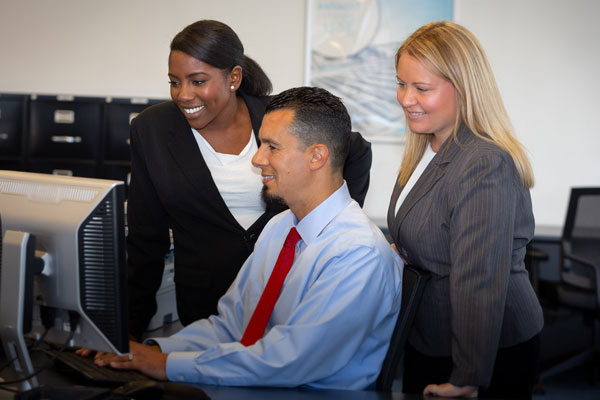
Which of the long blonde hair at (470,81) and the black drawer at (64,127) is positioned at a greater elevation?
the long blonde hair at (470,81)

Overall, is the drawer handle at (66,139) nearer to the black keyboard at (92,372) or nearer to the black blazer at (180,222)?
the black blazer at (180,222)

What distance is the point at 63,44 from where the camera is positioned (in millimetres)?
4227

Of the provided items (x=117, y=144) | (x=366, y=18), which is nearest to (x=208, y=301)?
(x=117, y=144)

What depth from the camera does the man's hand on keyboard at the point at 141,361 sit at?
125 cm

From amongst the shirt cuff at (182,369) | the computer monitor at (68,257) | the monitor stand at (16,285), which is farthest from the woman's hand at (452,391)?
the monitor stand at (16,285)

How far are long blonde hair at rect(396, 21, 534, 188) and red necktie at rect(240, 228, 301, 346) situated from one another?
453 mm

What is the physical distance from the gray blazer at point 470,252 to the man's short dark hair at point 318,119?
0.70 ft

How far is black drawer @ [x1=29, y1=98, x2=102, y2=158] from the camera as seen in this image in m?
3.52

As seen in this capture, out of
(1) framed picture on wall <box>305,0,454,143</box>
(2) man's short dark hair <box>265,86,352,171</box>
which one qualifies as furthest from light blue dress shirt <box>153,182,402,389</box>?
(1) framed picture on wall <box>305,0,454,143</box>

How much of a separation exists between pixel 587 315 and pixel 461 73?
2405 mm

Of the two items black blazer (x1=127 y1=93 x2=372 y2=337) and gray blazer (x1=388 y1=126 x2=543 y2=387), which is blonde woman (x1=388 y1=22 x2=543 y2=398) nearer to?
gray blazer (x1=388 y1=126 x2=543 y2=387)

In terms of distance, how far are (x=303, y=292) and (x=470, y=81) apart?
59cm

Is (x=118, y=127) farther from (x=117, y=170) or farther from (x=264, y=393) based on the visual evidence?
(x=264, y=393)

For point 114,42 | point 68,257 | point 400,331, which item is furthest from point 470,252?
point 114,42
